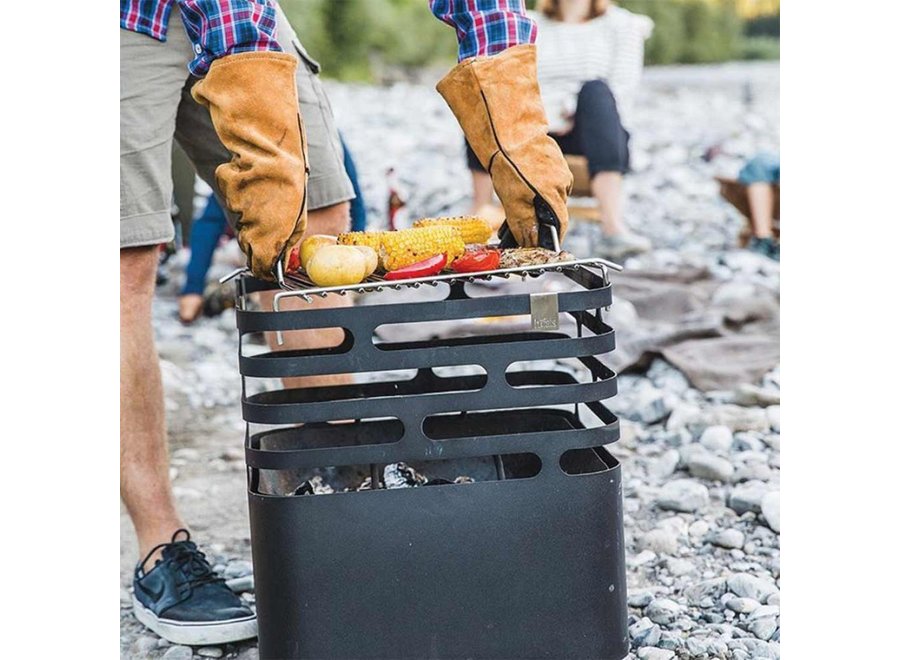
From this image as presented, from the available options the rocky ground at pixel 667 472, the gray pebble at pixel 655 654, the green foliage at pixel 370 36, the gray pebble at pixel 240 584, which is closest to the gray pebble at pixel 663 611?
the rocky ground at pixel 667 472

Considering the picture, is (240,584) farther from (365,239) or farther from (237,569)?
(365,239)

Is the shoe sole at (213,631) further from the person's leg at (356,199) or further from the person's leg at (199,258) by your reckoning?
the person's leg at (199,258)

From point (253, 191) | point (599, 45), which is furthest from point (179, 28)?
point (599, 45)

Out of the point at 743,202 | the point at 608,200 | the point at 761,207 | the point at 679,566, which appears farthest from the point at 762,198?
the point at 679,566

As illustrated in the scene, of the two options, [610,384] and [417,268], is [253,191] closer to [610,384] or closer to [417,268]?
[417,268]

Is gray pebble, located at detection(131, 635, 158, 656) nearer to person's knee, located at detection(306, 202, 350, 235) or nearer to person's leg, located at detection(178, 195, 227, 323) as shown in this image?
person's knee, located at detection(306, 202, 350, 235)

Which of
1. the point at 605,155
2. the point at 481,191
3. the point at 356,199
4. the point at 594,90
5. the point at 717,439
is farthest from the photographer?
the point at 594,90

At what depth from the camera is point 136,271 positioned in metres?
2.25

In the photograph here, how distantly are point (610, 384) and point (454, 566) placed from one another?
1.25ft

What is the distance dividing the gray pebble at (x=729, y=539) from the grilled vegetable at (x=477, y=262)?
114 cm

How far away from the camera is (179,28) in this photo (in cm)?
222

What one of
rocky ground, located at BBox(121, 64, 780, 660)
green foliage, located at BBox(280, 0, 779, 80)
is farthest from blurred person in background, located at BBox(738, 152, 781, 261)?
green foliage, located at BBox(280, 0, 779, 80)

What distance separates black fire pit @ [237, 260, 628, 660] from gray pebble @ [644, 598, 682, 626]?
471 mm

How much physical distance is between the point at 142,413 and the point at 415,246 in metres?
→ 0.79
